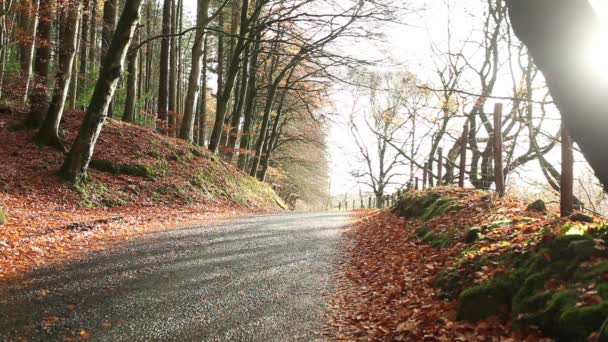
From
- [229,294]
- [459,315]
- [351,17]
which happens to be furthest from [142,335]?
[351,17]

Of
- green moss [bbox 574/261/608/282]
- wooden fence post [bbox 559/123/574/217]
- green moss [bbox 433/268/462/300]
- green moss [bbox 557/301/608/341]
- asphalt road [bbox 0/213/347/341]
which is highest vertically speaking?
wooden fence post [bbox 559/123/574/217]

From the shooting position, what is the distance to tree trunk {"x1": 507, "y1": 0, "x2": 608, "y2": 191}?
281 centimetres

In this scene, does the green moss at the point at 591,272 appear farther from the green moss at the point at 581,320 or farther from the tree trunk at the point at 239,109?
the tree trunk at the point at 239,109

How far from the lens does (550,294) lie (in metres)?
3.65

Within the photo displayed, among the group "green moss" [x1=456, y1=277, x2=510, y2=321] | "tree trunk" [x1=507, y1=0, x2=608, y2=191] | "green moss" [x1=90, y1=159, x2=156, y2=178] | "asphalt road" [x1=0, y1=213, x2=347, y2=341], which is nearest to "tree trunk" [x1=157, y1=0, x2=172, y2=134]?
"green moss" [x1=90, y1=159, x2=156, y2=178]

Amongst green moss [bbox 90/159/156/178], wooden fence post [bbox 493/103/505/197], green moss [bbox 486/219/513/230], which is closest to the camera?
green moss [bbox 486/219/513/230]

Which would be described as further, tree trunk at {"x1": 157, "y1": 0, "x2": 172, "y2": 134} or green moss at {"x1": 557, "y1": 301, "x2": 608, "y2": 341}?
tree trunk at {"x1": 157, "y1": 0, "x2": 172, "y2": 134}

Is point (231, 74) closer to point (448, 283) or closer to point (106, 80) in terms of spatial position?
point (106, 80)

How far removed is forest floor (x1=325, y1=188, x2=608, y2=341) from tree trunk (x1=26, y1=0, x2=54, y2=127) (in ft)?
38.6

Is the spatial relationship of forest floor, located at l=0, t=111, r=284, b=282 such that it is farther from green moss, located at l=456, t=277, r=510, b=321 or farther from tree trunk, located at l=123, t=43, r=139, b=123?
green moss, located at l=456, t=277, r=510, b=321

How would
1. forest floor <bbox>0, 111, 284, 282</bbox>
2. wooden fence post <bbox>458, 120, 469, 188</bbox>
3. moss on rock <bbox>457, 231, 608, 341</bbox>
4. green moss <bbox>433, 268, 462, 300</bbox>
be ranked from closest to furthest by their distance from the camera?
moss on rock <bbox>457, 231, 608, 341</bbox>
green moss <bbox>433, 268, 462, 300</bbox>
forest floor <bbox>0, 111, 284, 282</bbox>
wooden fence post <bbox>458, 120, 469, 188</bbox>

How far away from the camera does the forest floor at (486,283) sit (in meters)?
3.48

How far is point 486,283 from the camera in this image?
432cm

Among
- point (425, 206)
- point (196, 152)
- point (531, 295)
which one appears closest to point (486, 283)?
point (531, 295)
